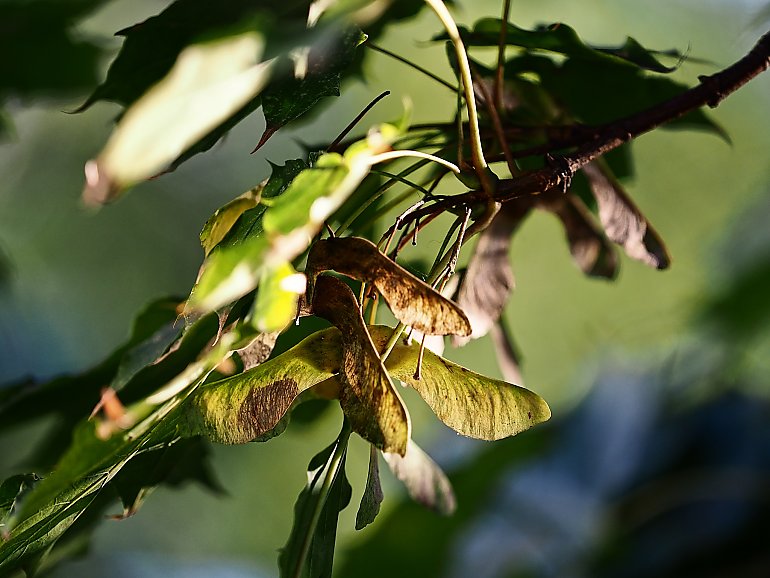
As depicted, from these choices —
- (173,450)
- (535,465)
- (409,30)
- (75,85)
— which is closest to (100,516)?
(173,450)

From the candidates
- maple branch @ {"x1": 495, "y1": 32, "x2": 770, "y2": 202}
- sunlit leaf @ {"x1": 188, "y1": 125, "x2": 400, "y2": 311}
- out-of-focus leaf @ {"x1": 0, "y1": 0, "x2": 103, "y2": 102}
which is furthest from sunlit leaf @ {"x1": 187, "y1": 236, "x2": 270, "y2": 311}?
out-of-focus leaf @ {"x1": 0, "y1": 0, "x2": 103, "y2": 102}

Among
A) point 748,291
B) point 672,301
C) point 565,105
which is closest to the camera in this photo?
point 565,105

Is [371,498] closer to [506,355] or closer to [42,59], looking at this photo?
[506,355]

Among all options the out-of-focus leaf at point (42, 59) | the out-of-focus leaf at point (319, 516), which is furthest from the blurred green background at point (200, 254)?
the out-of-focus leaf at point (319, 516)

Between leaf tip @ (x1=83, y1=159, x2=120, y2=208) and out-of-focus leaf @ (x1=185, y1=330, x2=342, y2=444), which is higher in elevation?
leaf tip @ (x1=83, y1=159, x2=120, y2=208)

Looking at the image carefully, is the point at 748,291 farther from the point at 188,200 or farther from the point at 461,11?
the point at 188,200

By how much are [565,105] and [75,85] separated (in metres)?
0.24

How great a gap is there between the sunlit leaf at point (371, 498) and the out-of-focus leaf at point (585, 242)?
145 millimetres

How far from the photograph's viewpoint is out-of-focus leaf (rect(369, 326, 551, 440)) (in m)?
0.19

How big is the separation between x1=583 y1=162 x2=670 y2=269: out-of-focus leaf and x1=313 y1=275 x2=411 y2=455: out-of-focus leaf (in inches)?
5.2

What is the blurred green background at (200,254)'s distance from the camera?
1.18 meters

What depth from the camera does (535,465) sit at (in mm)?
701

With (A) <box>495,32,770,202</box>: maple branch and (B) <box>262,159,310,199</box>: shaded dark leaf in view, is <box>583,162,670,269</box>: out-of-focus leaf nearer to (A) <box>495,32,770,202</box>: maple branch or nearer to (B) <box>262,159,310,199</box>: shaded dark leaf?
(A) <box>495,32,770,202</box>: maple branch

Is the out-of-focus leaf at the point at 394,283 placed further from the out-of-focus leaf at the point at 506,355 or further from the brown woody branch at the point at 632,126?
the out-of-focus leaf at the point at 506,355
